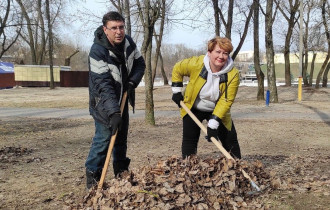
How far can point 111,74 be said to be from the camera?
12.7 feet

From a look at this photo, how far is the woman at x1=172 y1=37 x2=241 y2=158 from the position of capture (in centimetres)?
397

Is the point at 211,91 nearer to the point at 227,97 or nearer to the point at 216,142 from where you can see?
the point at 227,97

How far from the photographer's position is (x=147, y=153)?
6.41 meters

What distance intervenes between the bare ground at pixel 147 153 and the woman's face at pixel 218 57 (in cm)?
127

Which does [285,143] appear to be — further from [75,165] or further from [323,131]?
[75,165]

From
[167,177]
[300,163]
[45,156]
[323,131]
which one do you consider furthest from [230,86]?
[323,131]

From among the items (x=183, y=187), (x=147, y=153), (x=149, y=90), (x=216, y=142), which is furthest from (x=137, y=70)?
(x=149, y=90)

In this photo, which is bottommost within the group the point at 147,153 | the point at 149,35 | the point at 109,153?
the point at 147,153

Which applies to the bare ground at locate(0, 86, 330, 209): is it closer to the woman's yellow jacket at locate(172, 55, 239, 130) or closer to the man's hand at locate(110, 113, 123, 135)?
the man's hand at locate(110, 113, 123, 135)

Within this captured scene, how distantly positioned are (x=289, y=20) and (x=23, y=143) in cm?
2405

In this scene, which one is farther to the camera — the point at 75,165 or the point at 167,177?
the point at 75,165

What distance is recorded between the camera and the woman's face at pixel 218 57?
153 inches

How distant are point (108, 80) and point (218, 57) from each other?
3.76 ft

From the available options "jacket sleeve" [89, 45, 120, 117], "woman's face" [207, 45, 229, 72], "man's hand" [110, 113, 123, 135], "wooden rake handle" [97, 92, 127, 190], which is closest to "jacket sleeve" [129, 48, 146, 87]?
"wooden rake handle" [97, 92, 127, 190]
